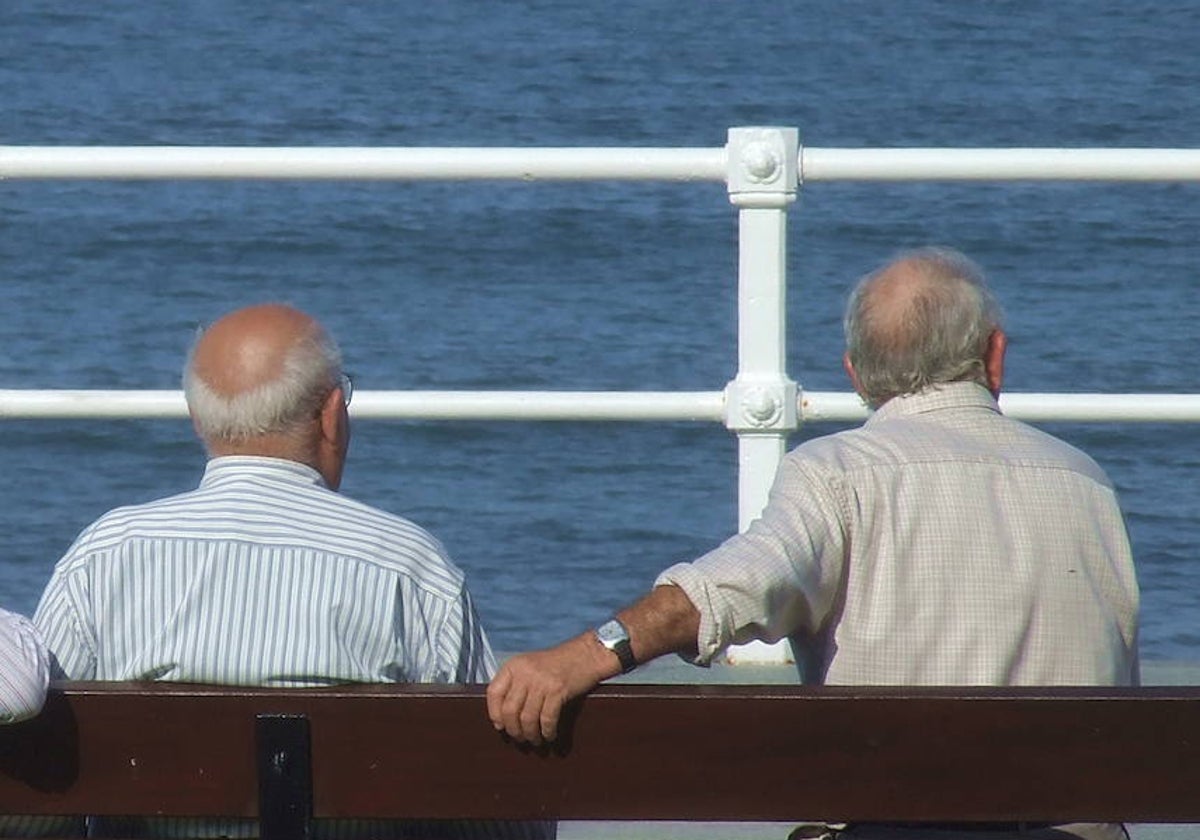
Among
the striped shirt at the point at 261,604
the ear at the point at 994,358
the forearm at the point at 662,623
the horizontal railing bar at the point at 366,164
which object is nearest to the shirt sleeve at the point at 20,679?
the striped shirt at the point at 261,604

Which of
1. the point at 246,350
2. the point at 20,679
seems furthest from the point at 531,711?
the point at 246,350

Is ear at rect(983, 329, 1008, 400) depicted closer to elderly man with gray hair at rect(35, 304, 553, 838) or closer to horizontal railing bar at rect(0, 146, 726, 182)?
elderly man with gray hair at rect(35, 304, 553, 838)

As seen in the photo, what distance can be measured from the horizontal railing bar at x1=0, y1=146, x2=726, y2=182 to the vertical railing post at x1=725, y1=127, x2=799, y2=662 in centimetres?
6

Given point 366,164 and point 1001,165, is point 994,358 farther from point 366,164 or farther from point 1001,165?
point 366,164

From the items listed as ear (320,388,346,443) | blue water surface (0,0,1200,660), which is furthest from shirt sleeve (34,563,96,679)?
blue water surface (0,0,1200,660)

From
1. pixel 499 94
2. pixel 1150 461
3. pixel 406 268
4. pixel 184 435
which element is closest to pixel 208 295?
pixel 406 268

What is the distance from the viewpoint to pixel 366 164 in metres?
4.14

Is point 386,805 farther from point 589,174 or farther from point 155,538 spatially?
point 589,174

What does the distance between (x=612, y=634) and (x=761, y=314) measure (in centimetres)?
203

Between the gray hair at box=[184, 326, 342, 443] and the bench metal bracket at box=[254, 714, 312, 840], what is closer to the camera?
the bench metal bracket at box=[254, 714, 312, 840]

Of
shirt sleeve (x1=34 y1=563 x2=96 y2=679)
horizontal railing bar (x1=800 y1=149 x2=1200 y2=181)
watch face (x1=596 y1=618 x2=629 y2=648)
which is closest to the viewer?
watch face (x1=596 y1=618 x2=629 y2=648)

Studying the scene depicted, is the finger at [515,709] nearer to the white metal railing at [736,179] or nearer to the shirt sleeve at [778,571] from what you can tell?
the shirt sleeve at [778,571]

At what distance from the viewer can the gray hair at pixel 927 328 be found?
2.54 meters

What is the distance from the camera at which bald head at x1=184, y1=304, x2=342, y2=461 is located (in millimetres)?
2459
